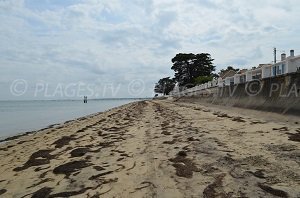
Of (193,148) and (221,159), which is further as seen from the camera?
(193,148)

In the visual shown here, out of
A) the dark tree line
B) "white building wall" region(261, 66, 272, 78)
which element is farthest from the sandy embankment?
the dark tree line

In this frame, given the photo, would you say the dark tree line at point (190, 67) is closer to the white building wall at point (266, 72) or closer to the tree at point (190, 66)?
the tree at point (190, 66)

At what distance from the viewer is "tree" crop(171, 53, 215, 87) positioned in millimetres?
77125

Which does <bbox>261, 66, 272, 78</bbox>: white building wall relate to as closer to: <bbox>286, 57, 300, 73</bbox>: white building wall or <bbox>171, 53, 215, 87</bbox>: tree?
<bbox>286, 57, 300, 73</bbox>: white building wall

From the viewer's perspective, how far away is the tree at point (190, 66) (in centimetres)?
7712

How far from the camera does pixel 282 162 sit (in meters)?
5.09

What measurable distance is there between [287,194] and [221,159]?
193 cm

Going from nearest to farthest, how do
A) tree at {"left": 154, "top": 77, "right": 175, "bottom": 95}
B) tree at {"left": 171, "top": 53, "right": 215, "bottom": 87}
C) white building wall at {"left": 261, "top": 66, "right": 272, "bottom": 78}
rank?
white building wall at {"left": 261, "top": 66, "right": 272, "bottom": 78} → tree at {"left": 171, "top": 53, "right": 215, "bottom": 87} → tree at {"left": 154, "top": 77, "right": 175, "bottom": 95}

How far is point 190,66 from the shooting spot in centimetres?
7856

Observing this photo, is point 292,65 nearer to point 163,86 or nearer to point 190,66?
point 190,66

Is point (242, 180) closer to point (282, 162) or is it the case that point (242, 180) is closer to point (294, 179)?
point (294, 179)

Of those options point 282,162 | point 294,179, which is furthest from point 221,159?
point 294,179

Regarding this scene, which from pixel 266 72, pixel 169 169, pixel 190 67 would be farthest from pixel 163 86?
pixel 169 169

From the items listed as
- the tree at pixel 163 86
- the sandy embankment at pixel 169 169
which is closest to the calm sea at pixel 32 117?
the sandy embankment at pixel 169 169
